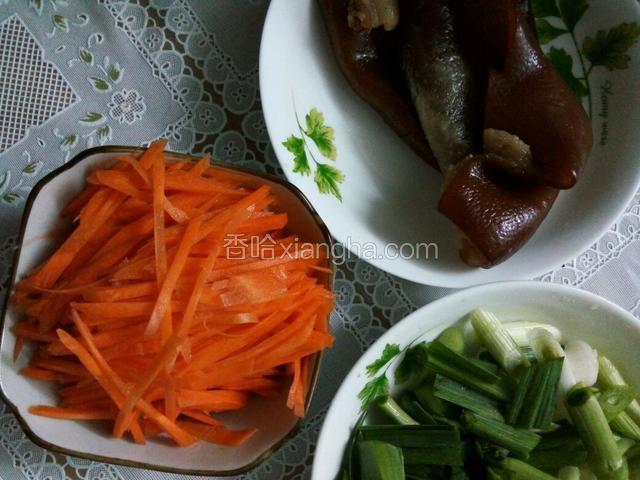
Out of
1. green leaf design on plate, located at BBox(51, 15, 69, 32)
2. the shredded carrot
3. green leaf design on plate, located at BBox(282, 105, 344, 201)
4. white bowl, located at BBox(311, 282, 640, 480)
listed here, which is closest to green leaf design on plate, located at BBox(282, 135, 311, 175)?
green leaf design on plate, located at BBox(282, 105, 344, 201)

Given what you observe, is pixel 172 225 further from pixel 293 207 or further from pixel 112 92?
pixel 112 92

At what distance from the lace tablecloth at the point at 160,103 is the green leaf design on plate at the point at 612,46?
0.32 m

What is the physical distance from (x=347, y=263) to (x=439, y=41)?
49 centimetres

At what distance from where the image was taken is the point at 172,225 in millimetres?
1113

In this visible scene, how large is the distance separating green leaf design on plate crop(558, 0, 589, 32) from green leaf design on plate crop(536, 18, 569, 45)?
0.7 inches

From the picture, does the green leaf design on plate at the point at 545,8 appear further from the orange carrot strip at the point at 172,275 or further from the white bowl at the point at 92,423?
the orange carrot strip at the point at 172,275

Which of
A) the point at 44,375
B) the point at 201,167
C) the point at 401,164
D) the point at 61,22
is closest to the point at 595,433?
the point at 401,164

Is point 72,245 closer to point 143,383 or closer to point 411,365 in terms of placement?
point 143,383

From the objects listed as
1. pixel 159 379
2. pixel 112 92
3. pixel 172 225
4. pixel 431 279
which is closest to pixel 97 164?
pixel 172 225

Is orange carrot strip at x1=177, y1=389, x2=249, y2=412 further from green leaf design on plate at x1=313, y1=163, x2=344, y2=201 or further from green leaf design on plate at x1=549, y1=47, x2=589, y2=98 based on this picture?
green leaf design on plate at x1=549, y1=47, x2=589, y2=98

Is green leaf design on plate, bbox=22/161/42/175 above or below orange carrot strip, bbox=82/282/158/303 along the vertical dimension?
above

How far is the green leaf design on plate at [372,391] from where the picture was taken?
1.13 meters

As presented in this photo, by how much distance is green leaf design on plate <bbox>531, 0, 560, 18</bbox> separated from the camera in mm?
1295

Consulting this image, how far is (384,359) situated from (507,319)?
0.29 meters
